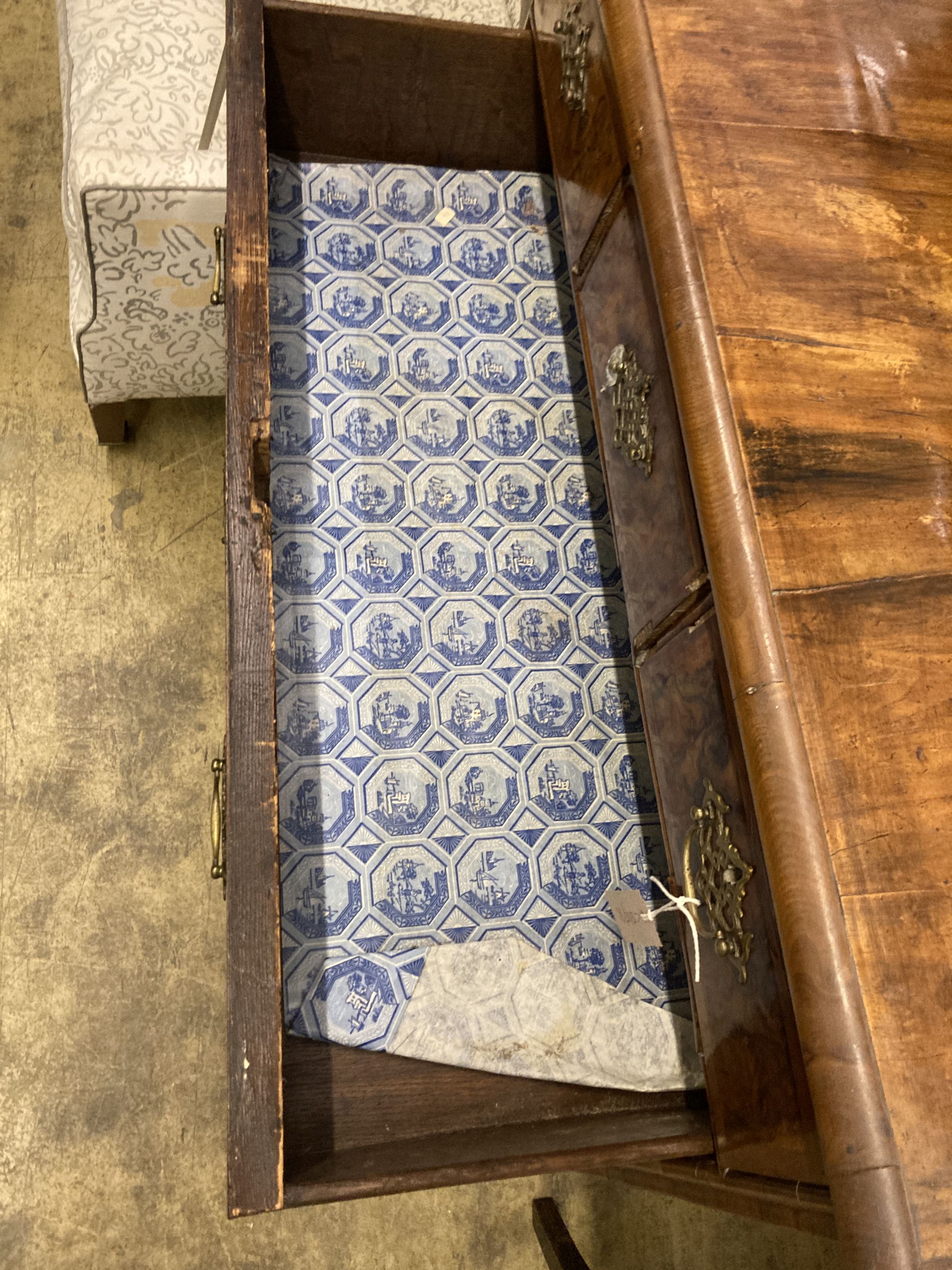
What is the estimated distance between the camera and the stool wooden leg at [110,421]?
1.74 meters

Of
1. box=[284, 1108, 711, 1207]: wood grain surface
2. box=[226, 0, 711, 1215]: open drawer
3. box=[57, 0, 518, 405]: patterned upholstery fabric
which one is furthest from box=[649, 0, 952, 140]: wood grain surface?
box=[284, 1108, 711, 1207]: wood grain surface

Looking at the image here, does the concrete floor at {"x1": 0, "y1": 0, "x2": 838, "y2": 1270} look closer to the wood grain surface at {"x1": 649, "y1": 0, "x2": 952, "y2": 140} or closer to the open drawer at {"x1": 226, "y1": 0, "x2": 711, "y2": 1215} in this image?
the open drawer at {"x1": 226, "y1": 0, "x2": 711, "y2": 1215}

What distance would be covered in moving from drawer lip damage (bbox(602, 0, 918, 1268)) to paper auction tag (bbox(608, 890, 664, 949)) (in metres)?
0.41

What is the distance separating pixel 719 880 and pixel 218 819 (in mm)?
480

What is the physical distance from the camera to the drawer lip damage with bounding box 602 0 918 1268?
652mm

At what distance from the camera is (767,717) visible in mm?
751

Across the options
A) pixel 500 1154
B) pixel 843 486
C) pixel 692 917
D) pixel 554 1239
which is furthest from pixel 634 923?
pixel 554 1239

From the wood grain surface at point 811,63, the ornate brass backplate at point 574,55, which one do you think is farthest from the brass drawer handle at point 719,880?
the ornate brass backplate at point 574,55

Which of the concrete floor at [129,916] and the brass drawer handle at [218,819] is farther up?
the brass drawer handle at [218,819]

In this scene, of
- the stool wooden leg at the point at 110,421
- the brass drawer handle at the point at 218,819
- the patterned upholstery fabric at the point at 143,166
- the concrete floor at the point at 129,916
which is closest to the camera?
the brass drawer handle at the point at 218,819

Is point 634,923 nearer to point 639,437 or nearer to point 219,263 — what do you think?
point 639,437

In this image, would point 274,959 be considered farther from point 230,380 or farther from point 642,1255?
point 642,1255

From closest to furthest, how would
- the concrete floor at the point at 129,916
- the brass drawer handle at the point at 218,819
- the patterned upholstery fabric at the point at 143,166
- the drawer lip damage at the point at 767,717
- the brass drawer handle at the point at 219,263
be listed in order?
the drawer lip damage at the point at 767,717 < the brass drawer handle at the point at 218,819 < the brass drawer handle at the point at 219,263 < the patterned upholstery fabric at the point at 143,166 < the concrete floor at the point at 129,916

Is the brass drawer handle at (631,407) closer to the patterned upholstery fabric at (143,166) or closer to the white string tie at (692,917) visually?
the white string tie at (692,917)
